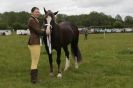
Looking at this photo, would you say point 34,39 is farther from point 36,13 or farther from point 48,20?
point 48,20

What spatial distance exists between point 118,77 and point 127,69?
1776 mm

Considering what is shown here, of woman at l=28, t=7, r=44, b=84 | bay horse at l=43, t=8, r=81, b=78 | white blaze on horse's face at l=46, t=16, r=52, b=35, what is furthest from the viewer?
bay horse at l=43, t=8, r=81, b=78

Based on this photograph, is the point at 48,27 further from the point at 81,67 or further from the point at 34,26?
the point at 81,67

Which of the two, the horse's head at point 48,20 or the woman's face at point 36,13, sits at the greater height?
the woman's face at point 36,13

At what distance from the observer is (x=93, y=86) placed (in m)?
9.72

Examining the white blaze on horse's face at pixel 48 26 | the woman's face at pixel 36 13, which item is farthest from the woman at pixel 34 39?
the white blaze on horse's face at pixel 48 26

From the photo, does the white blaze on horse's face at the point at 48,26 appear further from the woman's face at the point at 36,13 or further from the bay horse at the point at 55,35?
the woman's face at the point at 36,13

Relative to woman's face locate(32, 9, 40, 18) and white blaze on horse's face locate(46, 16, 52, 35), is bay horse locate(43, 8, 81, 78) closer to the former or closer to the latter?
white blaze on horse's face locate(46, 16, 52, 35)

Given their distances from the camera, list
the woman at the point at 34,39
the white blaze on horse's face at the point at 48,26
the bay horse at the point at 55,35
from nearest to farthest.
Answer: the woman at the point at 34,39 → the white blaze on horse's face at the point at 48,26 → the bay horse at the point at 55,35

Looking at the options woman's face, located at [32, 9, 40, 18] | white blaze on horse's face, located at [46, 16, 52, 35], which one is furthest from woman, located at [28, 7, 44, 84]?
white blaze on horse's face, located at [46, 16, 52, 35]

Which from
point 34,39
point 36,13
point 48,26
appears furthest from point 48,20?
point 34,39

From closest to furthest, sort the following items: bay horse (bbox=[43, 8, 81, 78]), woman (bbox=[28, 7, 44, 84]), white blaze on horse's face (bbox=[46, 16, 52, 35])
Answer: woman (bbox=[28, 7, 44, 84]), white blaze on horse's face (bbox=[46, 16, 52, 35]), bay horse (bbox=[43, 8, 81, 78])

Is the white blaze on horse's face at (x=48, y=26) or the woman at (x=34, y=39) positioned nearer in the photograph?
the woman at (x=34, y=39)

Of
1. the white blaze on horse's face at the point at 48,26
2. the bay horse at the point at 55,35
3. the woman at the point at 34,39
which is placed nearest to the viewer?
the woman at the point at 34,39
